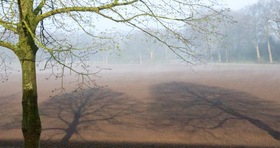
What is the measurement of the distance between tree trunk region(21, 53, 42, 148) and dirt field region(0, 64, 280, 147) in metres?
2.29

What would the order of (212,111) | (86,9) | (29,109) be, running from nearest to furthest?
(29,109) < (86,9) < (212,111)

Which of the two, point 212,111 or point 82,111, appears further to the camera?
point 82,111

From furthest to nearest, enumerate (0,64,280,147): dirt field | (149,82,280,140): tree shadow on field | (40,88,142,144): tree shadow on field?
(40,88,142,144): tree shadow on field, (149,82,280,140): tree shadow on field, (0,64,280,147): dirt field

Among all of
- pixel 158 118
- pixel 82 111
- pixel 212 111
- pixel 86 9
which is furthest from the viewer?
pixel 82 111

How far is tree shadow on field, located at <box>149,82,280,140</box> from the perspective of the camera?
12930 mm

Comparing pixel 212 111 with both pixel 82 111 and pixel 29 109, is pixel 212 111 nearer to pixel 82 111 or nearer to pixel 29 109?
pixel 82 111

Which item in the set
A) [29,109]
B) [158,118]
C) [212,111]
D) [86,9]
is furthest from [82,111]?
[86,9]

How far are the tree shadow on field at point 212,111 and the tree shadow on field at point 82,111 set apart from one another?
2160 millimetres

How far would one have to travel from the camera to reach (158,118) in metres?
14.9

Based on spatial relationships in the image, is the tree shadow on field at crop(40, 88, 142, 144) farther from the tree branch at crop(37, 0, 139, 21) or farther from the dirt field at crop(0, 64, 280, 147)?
the tree branch at crop(37, 0, 139, 21)

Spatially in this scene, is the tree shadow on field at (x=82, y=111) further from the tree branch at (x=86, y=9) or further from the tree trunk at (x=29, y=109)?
the tree branch at (x=86, y=9)

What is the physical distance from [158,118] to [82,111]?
16.1 feet

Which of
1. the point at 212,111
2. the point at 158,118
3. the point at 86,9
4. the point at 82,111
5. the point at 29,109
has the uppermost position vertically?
the point at 86,9

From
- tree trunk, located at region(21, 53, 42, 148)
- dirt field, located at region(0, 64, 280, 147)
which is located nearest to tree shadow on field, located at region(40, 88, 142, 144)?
dirt field, located at region(0, 64, 280, 147)
